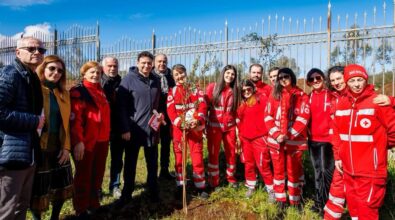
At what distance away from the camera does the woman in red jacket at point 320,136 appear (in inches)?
173

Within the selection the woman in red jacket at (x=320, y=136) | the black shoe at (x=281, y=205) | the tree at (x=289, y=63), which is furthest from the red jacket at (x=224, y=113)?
the tree at (x=289, y=63)

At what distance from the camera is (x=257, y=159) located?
5020 mm

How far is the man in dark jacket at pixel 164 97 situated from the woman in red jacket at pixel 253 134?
1.24m

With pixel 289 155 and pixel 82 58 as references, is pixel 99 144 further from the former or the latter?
pixel 82 58

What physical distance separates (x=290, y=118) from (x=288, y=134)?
23 cm

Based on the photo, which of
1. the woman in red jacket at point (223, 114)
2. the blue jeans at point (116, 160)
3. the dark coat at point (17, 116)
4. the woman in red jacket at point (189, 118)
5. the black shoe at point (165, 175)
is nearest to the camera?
the dark coat at point (17, 116)

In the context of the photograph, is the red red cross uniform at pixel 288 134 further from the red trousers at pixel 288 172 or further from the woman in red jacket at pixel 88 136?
the woman in red jacket at pixel 88 136

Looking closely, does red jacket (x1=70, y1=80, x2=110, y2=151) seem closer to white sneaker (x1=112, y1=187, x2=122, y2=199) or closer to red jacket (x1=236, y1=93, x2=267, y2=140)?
white sneaker (x1=112, y1=187, x2=122, y2=199)

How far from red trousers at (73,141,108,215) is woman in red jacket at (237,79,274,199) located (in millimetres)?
2160

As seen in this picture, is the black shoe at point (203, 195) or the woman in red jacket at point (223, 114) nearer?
the black shoe at point (203, 195)

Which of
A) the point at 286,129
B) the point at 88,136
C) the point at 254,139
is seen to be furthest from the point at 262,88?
the point at 88,136

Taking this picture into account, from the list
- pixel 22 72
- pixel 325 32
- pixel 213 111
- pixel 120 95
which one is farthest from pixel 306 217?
pixel 325 32

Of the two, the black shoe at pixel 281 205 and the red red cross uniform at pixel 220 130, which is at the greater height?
the red red cross uniform at pixel 220 130

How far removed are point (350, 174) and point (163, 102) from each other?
9.98 feet
